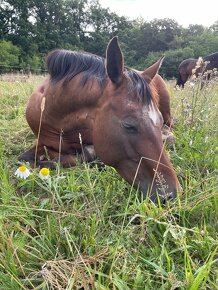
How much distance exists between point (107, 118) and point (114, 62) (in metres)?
0.46

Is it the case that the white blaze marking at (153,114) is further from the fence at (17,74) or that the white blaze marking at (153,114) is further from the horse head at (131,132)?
the fence at (17,74)

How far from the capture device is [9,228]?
161 centimetres

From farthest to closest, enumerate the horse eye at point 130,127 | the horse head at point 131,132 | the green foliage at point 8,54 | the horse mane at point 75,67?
the green foliage at point 8,54 < the horse mane at point 75,67 < the horse eye at point 130,127 < the horse head at point 131,132

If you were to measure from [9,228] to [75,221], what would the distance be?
375 mm

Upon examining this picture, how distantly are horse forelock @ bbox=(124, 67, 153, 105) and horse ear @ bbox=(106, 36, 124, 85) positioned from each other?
9 centimetres

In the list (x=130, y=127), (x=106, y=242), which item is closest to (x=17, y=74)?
(x=130, y=127)

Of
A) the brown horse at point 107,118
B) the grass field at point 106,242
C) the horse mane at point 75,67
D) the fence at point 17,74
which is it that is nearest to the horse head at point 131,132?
the brown horse at point 107,118

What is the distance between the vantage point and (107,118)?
2.33m

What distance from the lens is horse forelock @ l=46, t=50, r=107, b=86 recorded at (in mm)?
2768

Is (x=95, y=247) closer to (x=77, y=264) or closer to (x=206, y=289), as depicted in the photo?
(x=77, y=264)

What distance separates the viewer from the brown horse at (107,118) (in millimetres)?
2070

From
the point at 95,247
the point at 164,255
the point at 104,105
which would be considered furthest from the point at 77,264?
the point at 104,105

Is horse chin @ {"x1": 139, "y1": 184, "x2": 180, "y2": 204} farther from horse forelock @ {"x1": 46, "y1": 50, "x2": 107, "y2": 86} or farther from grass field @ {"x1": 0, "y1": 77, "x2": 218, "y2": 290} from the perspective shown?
horse forelock @ {"x1": 46, "y1": 50, "x2": 107, "y2": 86}

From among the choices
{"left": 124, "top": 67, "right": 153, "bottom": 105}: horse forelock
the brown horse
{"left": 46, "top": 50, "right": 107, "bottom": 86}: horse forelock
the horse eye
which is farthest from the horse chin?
{"left": 46, "top": 50, "right": 107, "bottom": 86}: horse forelock
